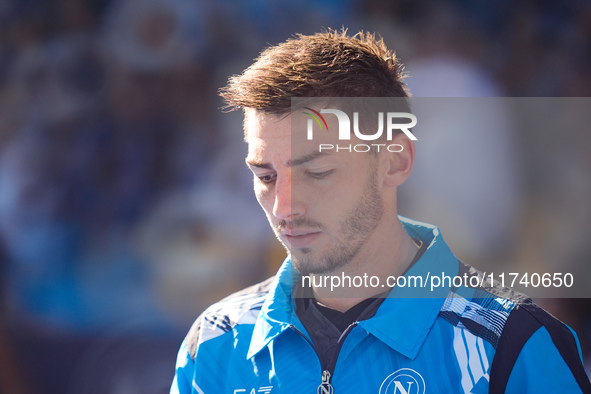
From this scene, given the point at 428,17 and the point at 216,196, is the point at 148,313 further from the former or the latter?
the point at 428,17

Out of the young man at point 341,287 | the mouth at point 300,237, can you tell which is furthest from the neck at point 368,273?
the mouth at point 300,237

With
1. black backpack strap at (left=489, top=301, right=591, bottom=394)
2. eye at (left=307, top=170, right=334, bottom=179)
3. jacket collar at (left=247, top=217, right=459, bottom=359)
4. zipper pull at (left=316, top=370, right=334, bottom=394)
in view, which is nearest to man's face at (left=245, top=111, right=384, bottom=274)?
eye at (left=307, top=170, right=334, bottom=179)

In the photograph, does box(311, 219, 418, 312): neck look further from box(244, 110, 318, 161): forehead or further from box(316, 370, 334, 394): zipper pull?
box(244, 110, 318, 161): forehead

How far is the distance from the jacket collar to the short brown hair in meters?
0.46

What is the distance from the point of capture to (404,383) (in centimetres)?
122

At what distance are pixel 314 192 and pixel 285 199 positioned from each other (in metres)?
0.08

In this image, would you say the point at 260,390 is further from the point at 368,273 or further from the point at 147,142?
the point at 147,142

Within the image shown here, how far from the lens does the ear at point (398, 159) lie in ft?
4.72

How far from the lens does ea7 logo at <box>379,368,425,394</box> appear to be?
1.21 m

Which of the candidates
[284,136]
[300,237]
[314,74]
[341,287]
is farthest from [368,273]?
[314,74]

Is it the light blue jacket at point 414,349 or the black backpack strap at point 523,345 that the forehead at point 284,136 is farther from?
the black backpack strap at point 523,345

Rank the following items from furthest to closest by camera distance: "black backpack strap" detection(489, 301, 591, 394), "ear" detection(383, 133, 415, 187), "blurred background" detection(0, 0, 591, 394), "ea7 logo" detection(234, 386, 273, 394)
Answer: "blurred background" detection(0, 0, 591, 394) → "ear" detection(383, 133, 415, 187) → "ea7 logo" detection(234, 386, 273, 394) → "black backpack strap" detection(489, 301, 591, 394)

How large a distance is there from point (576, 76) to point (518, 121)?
0.42 m

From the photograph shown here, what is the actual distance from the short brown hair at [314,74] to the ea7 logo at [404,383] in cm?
72
